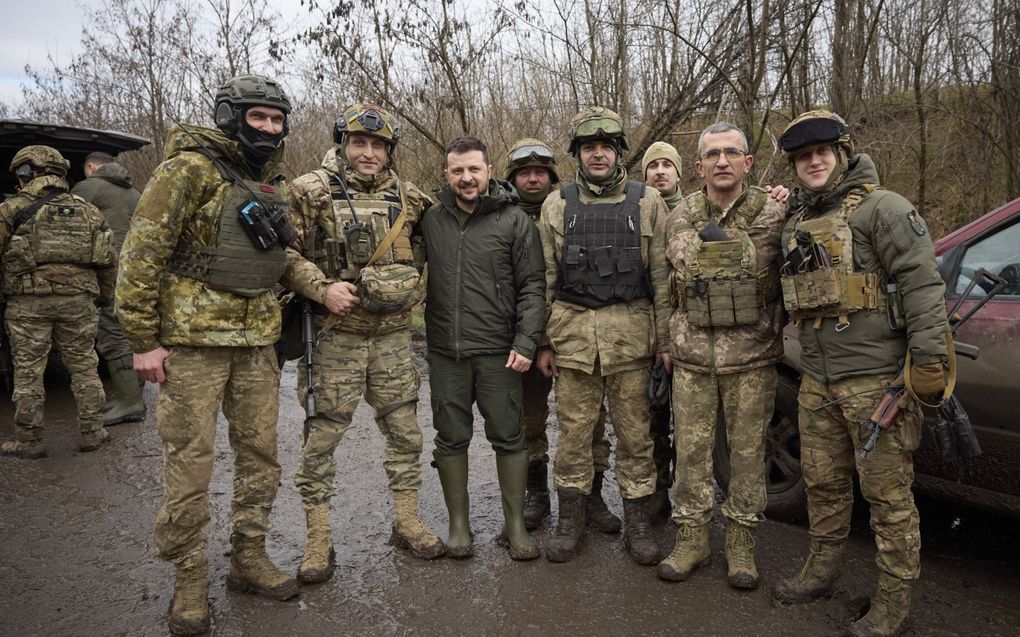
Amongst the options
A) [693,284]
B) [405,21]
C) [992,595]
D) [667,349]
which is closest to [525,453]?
[667,349]

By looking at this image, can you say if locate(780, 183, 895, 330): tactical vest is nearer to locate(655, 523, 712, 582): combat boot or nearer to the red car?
the red car

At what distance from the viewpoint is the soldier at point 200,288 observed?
282cm

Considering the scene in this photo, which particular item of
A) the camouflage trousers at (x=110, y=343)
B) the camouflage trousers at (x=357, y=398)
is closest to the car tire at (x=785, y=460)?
the camouflage trousers at (x=357, y=398)

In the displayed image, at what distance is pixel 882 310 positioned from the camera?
9.11 feet

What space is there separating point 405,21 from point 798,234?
7103mm

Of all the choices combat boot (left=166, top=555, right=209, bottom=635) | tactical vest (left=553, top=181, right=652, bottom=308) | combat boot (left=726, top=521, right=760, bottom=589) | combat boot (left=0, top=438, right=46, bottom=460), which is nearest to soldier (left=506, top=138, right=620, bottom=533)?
tactical vest (left=553, top=181, right=652, bottom=308)

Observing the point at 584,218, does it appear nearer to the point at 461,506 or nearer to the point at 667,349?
the point at 667,349

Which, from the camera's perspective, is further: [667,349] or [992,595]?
[667,349]

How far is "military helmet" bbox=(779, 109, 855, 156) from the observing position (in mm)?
2852

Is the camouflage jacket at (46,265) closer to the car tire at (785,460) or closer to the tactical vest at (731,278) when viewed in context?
the tactical vest at (731,278)

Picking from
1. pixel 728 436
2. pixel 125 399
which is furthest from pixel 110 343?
pixel 728 436

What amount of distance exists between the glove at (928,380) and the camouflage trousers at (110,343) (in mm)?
6056

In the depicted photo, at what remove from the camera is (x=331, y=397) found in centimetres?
341

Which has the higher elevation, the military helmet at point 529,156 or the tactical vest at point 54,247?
the military helmet at point 529,156
